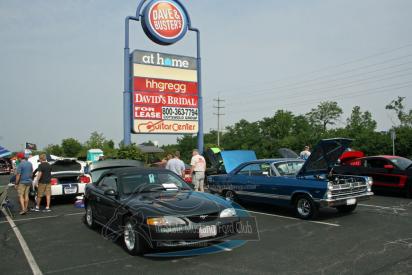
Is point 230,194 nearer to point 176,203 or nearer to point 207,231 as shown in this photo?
point 176,203

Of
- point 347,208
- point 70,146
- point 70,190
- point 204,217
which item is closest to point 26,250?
point 204,217

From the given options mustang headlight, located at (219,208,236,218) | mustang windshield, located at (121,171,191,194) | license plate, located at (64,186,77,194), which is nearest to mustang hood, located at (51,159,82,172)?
license plate, located at (64,186,77,194)

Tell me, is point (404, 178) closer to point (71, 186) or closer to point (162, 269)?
point (162, 269)

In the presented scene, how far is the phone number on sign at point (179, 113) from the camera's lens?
18109 mm

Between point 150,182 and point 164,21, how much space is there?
13.3 meters

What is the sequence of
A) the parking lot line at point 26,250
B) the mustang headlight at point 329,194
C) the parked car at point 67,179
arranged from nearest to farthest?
the parking lot line at point 26,250, the mustang headlight at point 329,194, the parked car at point 67,179

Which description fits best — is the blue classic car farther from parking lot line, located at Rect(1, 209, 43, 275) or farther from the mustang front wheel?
parking lot line, located at Rect(1, 209, 43, 275)

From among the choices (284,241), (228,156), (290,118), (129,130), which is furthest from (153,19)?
(290,118)

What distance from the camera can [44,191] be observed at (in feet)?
36.0

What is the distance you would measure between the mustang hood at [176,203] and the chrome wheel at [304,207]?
9.94 feet

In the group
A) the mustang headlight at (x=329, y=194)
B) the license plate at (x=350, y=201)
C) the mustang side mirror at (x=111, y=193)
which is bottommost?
the license plate at (x=350, y=201)

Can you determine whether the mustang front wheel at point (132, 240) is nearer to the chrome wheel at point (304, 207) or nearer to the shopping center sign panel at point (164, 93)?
the chrome wheel at point (304, 207)

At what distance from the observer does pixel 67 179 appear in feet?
40.6

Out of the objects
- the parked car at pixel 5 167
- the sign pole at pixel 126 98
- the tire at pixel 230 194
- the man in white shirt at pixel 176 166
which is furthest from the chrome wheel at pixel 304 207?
the parked car at pixel 5 167
